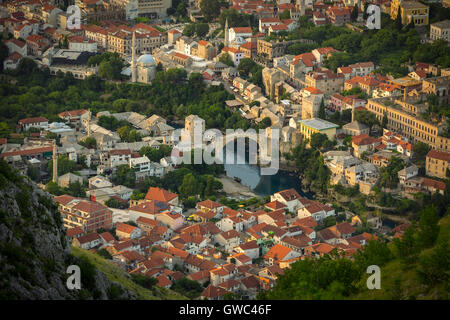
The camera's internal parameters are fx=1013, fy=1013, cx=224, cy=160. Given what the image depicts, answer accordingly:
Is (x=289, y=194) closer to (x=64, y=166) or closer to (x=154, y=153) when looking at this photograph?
(x=154, y=153)

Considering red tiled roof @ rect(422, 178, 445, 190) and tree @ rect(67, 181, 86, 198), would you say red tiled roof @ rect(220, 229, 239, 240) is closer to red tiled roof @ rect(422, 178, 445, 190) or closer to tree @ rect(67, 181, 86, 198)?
tree @ rect(67, 181, 86, 198)

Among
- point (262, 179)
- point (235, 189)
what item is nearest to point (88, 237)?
point (235, 189)

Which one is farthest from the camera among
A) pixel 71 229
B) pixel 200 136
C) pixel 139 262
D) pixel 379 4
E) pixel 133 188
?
pixel 379 4

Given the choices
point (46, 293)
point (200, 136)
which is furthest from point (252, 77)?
point (46, 293)

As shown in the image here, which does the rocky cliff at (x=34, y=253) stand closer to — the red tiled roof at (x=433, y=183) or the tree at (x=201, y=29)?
the red tiled roof at (x=433, y=183)

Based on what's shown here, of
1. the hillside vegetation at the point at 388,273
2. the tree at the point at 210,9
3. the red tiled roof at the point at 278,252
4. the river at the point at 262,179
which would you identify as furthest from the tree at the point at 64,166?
the tree at the point at 210,9

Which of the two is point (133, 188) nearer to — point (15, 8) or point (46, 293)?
point (46, 293)
